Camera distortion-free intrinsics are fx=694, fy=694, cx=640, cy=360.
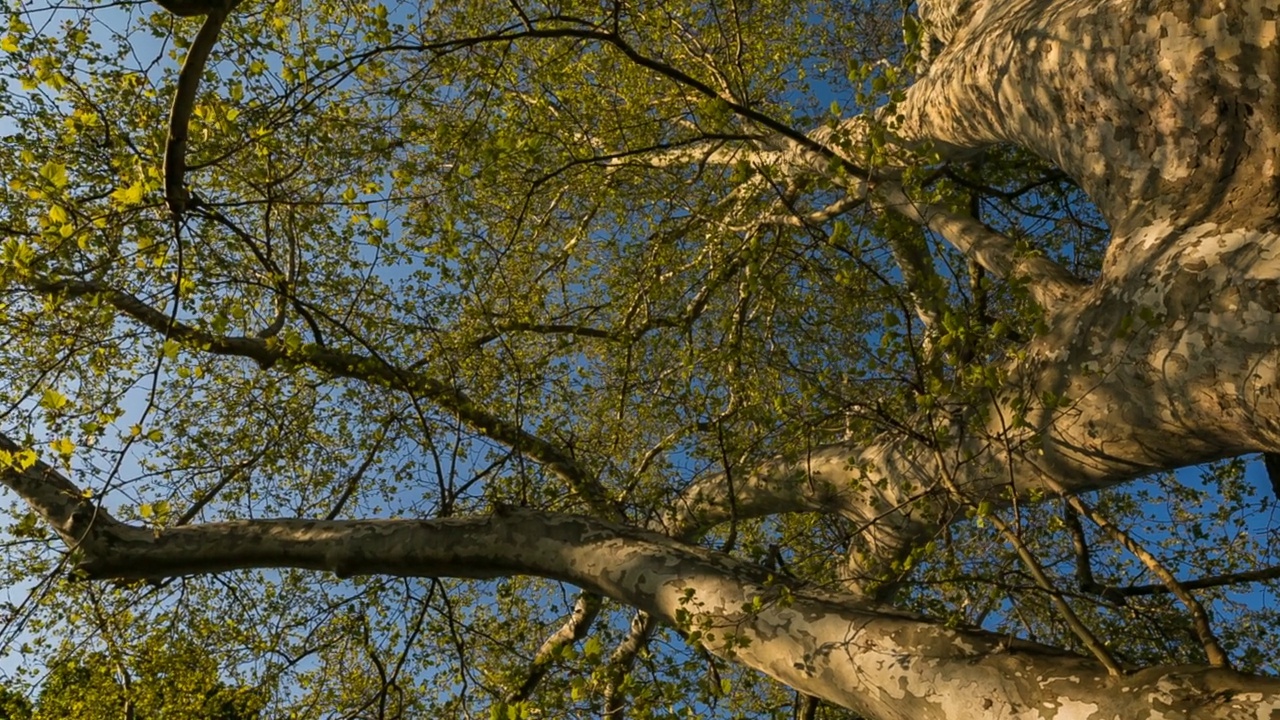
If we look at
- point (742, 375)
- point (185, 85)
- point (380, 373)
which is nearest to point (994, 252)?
point (742, 375)

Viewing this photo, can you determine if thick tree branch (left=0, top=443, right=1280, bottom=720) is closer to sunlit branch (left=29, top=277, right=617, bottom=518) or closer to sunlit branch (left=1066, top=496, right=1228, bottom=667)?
sunlit branch (left=1066, top=496, right=1228, bottom=667)

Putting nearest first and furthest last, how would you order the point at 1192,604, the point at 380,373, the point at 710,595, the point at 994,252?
the point at 1192,604 < the point at 710,595 < the point at 994,252 < the point at 380,373

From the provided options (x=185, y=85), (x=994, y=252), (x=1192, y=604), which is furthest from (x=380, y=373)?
(x=1192, y=604)

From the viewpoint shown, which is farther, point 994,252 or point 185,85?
point 994,252

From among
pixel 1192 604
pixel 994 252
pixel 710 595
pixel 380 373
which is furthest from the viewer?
pixel 380 373

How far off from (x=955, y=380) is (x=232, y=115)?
3.17m

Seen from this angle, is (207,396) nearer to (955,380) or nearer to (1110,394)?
(955,380)

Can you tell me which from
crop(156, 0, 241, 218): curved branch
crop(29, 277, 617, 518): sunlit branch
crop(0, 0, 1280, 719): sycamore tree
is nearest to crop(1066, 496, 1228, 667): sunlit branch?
crop(0, 0, 1280, 719): sycamore tree

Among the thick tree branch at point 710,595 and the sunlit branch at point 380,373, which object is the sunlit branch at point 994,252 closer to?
the thick tree branch at point 710,595

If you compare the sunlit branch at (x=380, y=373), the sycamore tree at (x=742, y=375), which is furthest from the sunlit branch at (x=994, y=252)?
the sunlit branch at (x=380, y=373)

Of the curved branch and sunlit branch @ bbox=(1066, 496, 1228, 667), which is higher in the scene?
the curved branch

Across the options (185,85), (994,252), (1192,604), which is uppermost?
(994,252)

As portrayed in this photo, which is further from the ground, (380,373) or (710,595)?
(380,373)

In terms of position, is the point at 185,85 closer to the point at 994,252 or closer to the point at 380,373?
the point at 380,373
